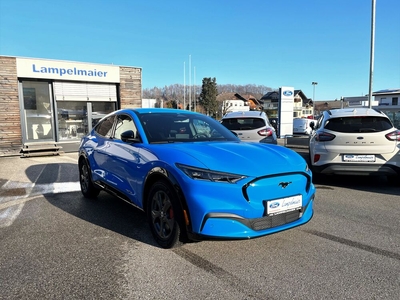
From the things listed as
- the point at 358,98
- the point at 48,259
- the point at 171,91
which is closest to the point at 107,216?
the point at 48,259

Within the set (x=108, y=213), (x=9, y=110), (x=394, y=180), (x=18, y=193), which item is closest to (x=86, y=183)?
(x=108, y=213)

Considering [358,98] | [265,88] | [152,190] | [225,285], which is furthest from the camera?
[265,88]

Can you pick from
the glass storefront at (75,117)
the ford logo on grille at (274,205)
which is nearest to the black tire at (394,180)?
the ford logo on grille at (274,205)

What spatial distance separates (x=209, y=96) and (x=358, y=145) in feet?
235

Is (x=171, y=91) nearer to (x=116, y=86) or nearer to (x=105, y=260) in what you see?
(x=116, y=86)

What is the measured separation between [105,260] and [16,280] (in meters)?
0.81

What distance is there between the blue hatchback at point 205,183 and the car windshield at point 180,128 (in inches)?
0.5

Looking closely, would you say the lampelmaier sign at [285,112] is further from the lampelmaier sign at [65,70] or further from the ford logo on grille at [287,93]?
the lampelmaier sign at [65,70]

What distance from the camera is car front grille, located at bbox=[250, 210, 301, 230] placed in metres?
3.04

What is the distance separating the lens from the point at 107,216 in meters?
4.86

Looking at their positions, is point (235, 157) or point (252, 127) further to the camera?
point (252, 127)

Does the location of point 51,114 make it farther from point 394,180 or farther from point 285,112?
point 285,112

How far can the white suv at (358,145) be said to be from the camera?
6102mm

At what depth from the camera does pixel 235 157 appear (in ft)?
10.8
